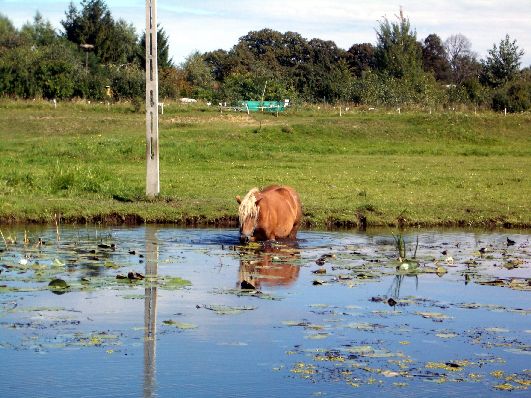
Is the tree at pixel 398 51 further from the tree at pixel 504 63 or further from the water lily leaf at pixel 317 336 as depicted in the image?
the water lily leaf at pixel 317 336

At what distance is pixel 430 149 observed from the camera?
37.8 m

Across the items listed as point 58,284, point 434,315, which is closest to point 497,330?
point 434,315

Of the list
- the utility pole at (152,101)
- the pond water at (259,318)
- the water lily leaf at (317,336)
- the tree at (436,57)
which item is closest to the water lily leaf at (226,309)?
the pond water at (259,318)

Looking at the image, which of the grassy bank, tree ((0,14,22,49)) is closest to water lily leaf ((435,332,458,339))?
the grassy bank

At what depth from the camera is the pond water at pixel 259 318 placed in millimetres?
8172

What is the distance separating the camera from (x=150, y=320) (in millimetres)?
10148

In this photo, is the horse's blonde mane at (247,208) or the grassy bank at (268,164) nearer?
the horse's blonde mane at (247,208)

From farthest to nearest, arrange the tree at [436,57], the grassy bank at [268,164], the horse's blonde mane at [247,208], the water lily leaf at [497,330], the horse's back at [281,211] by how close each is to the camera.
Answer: the tree at [436,57] < the grassy bank at [268,164] < the horse's back at [281,211] < the horse's blonde mane at [247,208] < the water lily leaf at [497,330]

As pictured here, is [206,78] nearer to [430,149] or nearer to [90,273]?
[430,149]

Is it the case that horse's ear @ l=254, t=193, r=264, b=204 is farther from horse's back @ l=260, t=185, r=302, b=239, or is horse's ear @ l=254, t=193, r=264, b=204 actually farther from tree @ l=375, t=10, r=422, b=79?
tree @ l=375, t=10, r=422, b=79

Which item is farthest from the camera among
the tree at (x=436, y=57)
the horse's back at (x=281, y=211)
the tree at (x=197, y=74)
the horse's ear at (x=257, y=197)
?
the tree at (x=436, y=57)

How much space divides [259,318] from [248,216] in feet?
16.8

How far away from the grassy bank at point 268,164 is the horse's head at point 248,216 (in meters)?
2.97

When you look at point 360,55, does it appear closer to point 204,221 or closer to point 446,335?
point 204,221
